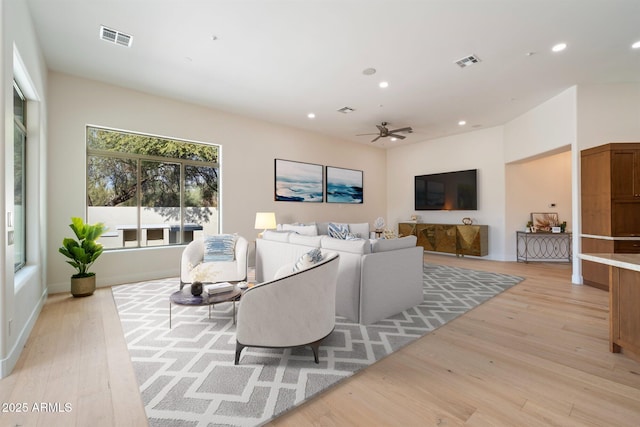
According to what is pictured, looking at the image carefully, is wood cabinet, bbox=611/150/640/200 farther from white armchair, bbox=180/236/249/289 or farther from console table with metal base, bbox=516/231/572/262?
white armchair, bbox=180/236/249/289

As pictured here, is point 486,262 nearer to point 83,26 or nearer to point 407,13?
point 407,13

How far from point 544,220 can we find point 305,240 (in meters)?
6.22

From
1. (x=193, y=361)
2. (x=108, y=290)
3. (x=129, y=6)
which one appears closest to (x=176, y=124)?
(x=129, y=6)

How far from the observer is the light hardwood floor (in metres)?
1.63

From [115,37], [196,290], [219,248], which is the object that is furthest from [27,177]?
[196,290]

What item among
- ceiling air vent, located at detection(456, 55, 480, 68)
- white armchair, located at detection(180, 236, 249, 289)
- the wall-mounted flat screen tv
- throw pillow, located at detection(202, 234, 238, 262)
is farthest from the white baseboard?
the wall-mounted flat screen tv

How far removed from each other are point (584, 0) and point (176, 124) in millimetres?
5713

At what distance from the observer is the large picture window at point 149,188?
464 centimetres

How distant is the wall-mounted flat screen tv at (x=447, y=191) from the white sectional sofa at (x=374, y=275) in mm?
4543

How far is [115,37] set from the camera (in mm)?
3285

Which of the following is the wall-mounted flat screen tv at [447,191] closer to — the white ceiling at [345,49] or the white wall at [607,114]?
the white ceiling at [345,49]

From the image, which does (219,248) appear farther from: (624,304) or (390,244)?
(624,304)

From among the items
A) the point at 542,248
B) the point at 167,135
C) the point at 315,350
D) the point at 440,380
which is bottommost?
the point at 440,380

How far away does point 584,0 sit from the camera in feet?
8.91
